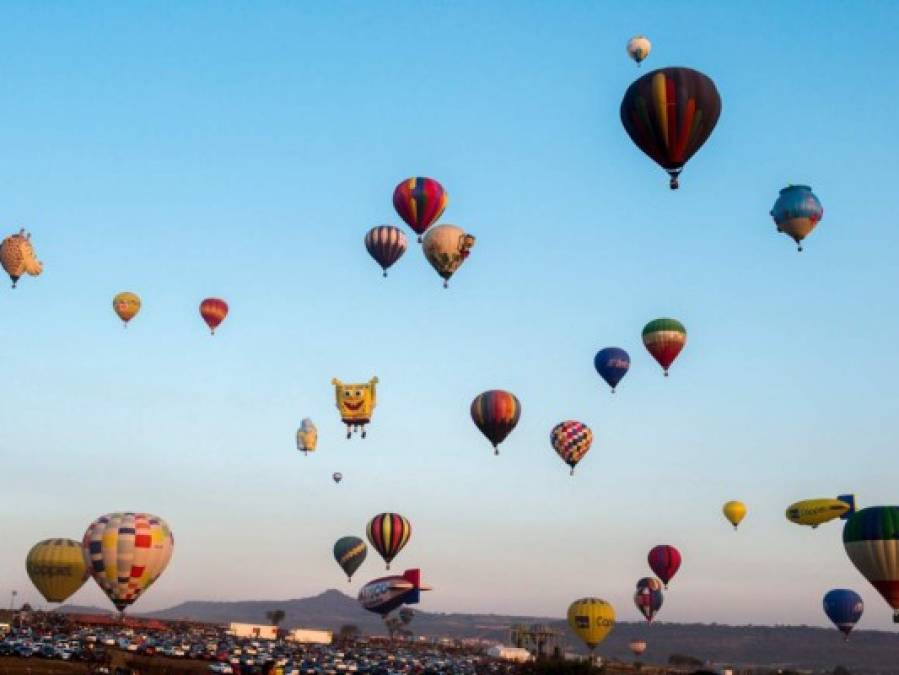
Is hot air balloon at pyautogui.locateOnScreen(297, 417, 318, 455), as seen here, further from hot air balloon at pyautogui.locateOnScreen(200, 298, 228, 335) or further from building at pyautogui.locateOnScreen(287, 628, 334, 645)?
building at pyautogui.locateOnScreen(287, 628, 334, 645)

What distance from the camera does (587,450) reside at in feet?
229

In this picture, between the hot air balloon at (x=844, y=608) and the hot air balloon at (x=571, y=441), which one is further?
the hot air balloon at (x=844, y=608)

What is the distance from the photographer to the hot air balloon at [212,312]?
7538cm

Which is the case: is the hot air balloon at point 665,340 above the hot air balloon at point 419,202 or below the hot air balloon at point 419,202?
below

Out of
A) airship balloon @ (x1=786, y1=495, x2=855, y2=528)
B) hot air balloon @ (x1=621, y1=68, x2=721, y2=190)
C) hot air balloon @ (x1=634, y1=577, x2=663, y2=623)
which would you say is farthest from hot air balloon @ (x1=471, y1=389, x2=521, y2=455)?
hot air balloon @ (x1=634, y1=577, x2=663, y2=623)

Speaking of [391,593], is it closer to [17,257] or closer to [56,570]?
[56,570]

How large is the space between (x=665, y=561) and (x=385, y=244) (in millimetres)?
38494

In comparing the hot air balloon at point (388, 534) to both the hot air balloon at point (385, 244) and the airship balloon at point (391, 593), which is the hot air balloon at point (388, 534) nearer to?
the airship balloon at point (391, 593)

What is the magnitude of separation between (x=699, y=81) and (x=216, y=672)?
124 feet

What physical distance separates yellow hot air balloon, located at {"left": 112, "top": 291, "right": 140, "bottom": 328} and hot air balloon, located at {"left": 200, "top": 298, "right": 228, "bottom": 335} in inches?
266

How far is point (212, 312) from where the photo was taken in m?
75.4

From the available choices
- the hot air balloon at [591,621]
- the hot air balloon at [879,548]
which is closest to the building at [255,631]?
the hot air balloon at [591,621]

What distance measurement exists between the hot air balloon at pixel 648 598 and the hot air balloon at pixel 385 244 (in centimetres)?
4736

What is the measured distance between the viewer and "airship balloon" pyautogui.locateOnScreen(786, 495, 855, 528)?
79625mm
